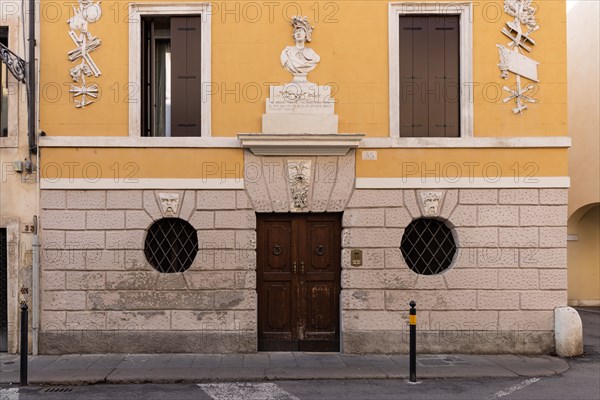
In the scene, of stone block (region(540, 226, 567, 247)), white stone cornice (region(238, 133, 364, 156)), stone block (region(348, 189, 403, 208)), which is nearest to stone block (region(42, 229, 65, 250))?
white stone cornice (region(238, 133, 364, 156))

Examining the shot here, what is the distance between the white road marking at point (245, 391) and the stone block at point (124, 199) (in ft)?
11.1

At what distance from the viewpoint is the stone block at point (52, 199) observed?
9.10 meters

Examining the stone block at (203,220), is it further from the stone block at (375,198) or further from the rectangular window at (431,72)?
the rectangular window at (431,72)

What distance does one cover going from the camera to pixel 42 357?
8758 mm

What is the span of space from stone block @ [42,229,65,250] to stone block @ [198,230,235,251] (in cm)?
238

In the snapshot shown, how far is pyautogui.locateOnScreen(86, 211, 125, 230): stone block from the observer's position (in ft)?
29.9

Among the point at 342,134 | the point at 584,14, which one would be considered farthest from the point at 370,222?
the point at 584,14

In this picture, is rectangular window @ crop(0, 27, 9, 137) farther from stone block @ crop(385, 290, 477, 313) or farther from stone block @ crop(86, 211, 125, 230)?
stone block @ crop(385, 290, 477, 313)

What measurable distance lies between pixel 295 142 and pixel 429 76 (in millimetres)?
2798

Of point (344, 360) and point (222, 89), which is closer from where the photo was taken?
point (344, 360)

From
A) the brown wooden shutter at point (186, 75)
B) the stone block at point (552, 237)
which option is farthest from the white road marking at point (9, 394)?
the stone block at point (552, 237)

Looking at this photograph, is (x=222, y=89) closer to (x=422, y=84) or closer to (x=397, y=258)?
(x=422, y=84)

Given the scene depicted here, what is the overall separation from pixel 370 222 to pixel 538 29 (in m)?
4.55

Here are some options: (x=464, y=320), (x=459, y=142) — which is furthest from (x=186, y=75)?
(x=464, y=320)
